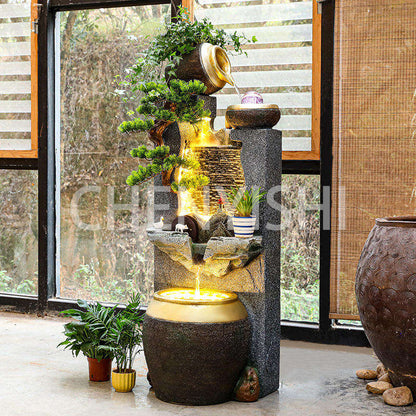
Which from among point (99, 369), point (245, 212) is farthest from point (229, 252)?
point (99, 369)

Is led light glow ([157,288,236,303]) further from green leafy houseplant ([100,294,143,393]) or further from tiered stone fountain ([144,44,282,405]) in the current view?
green leafy houseplant ([100,294,143,393])

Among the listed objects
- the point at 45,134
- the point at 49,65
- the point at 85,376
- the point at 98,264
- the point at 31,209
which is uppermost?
the point at 49,65

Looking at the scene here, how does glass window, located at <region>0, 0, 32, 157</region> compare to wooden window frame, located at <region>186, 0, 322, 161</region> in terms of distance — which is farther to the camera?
glass window, located at <region>0, 0, 32, 157</region>

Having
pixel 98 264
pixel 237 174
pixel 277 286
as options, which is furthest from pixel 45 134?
pixel 277 286

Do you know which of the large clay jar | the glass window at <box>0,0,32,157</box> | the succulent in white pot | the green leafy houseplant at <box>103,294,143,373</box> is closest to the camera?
the large clay jar

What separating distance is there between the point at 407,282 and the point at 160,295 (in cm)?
119

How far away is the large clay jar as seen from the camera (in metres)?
3.08

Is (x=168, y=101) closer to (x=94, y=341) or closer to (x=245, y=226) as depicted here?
(x=245, y=226)

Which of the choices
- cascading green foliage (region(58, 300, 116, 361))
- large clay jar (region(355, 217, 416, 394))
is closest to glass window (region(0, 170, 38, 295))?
cascading green foliage (region(58, 300, 116, 361))

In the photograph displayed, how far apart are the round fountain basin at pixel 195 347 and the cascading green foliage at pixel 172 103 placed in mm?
933

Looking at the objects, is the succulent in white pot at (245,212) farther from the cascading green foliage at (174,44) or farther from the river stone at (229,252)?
the cascading green foliage at (174,44)

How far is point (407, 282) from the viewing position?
307cm

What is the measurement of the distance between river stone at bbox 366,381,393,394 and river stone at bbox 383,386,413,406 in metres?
0.11

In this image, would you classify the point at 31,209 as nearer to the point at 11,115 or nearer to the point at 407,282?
the point at 11,115
